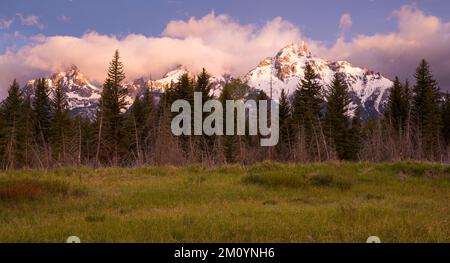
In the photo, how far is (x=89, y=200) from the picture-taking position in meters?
13.6

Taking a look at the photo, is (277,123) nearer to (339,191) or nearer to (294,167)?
(294,167)

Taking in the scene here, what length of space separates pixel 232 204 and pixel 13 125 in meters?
37.4

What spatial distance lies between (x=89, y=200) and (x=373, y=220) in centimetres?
832

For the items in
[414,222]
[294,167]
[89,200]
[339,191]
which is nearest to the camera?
[414,222]

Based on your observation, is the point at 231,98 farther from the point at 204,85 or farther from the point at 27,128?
the point at 27,128

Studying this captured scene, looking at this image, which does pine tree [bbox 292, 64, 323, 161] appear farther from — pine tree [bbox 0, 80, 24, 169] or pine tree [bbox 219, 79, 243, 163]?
pine tree [bbox 0, 80, 24, 169]

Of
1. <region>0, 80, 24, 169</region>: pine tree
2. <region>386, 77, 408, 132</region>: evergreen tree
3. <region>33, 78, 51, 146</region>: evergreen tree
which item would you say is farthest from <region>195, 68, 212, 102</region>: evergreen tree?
<region>386, 77, 408, 132</region>: evergreen tree

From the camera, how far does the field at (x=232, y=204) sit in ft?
29.6

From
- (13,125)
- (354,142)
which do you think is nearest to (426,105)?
(354,142)

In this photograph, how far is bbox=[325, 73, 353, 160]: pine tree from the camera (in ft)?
161

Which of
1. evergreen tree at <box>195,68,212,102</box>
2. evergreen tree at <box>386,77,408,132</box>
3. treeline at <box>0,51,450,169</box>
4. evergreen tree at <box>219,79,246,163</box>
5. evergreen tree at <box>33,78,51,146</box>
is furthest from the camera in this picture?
evergreen tree at <box>386,77,408,132</box>

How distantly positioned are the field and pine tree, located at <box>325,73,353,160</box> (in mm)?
28203

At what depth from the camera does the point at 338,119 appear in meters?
49.3
